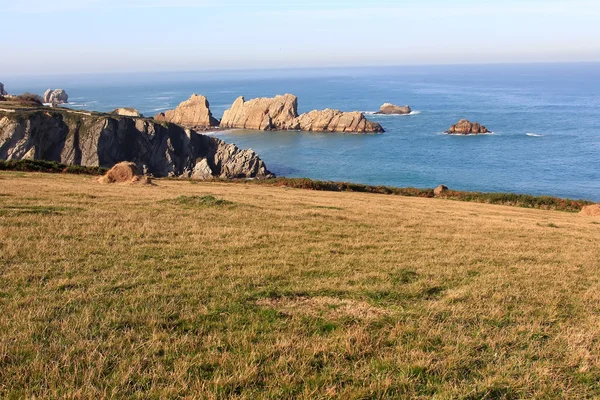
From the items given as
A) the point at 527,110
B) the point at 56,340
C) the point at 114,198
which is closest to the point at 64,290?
the point at 56,340

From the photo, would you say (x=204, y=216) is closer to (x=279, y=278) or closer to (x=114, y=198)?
(x=114, y=198)

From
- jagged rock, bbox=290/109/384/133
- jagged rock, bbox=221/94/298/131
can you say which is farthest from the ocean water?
jagged rock, bbox=221/94/298/131

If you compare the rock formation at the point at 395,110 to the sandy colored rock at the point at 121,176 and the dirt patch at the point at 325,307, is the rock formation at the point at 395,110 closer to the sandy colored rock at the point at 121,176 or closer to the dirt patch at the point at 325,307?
the sandy colored rock at the point at 121,176

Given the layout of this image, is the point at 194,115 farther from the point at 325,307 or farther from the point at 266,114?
the point at 325,307

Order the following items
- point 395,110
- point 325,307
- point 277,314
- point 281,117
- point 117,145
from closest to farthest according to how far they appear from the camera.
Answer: point 277,314
point 325,307
point 117,145
point 281,117
point 395,110

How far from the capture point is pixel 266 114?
15862 centimetres

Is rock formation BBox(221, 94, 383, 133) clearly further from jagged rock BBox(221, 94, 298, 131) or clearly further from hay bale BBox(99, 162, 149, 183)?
hay bale BBox(99, 162, 149, 183)

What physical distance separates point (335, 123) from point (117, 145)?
256 ft

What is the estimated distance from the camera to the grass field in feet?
17.5

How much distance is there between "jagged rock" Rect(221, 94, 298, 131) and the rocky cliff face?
189 ft

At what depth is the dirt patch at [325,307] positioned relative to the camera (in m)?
7.48

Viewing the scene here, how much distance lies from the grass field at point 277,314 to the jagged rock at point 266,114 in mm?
146165

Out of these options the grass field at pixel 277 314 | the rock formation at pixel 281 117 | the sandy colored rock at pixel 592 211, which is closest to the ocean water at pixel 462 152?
the rock formation at pixel 281 117

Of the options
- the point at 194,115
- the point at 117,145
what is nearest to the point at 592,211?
the point at 117,145
